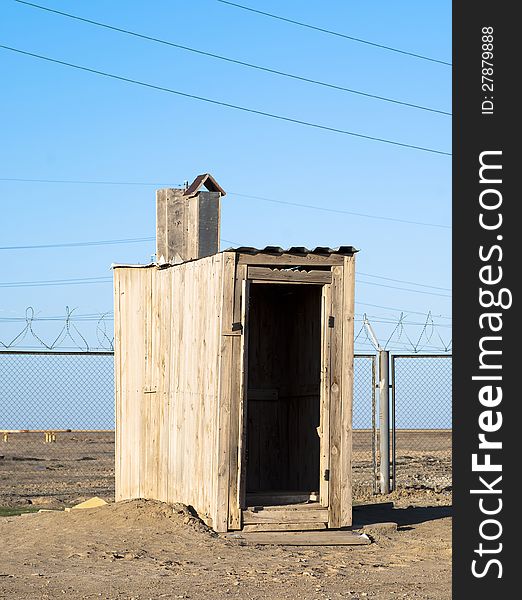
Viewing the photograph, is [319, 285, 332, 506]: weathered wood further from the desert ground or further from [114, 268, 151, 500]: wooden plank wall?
[114, 268, 151, 500]: wooden plank wall

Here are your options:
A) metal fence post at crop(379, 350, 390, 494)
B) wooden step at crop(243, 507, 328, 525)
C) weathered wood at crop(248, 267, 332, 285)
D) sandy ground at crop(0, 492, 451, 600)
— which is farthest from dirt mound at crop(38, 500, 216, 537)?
metal fence post at crop(379, 350, 390, 494)

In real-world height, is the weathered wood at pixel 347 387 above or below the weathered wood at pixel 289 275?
below

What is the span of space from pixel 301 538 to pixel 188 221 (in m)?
4.58

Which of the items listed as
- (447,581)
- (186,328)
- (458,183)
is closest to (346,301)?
(186,328)

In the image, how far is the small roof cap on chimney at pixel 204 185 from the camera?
46.1 ft

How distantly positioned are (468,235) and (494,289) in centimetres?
32

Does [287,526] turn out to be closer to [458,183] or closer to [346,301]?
[346,301]

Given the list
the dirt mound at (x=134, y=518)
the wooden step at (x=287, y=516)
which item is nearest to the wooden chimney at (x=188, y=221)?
the dirt mound at (x=134, y=518)

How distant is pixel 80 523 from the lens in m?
11.6

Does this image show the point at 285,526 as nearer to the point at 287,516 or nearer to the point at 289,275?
the point at 287,516

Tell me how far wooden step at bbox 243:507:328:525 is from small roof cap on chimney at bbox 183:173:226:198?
4340 millimetres

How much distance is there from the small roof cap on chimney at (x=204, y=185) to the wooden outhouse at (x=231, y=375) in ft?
0.06

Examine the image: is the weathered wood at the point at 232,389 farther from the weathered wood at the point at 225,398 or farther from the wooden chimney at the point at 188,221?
the wooden chimney at the point at 188,221

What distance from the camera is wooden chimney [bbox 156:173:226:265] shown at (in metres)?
13.8
